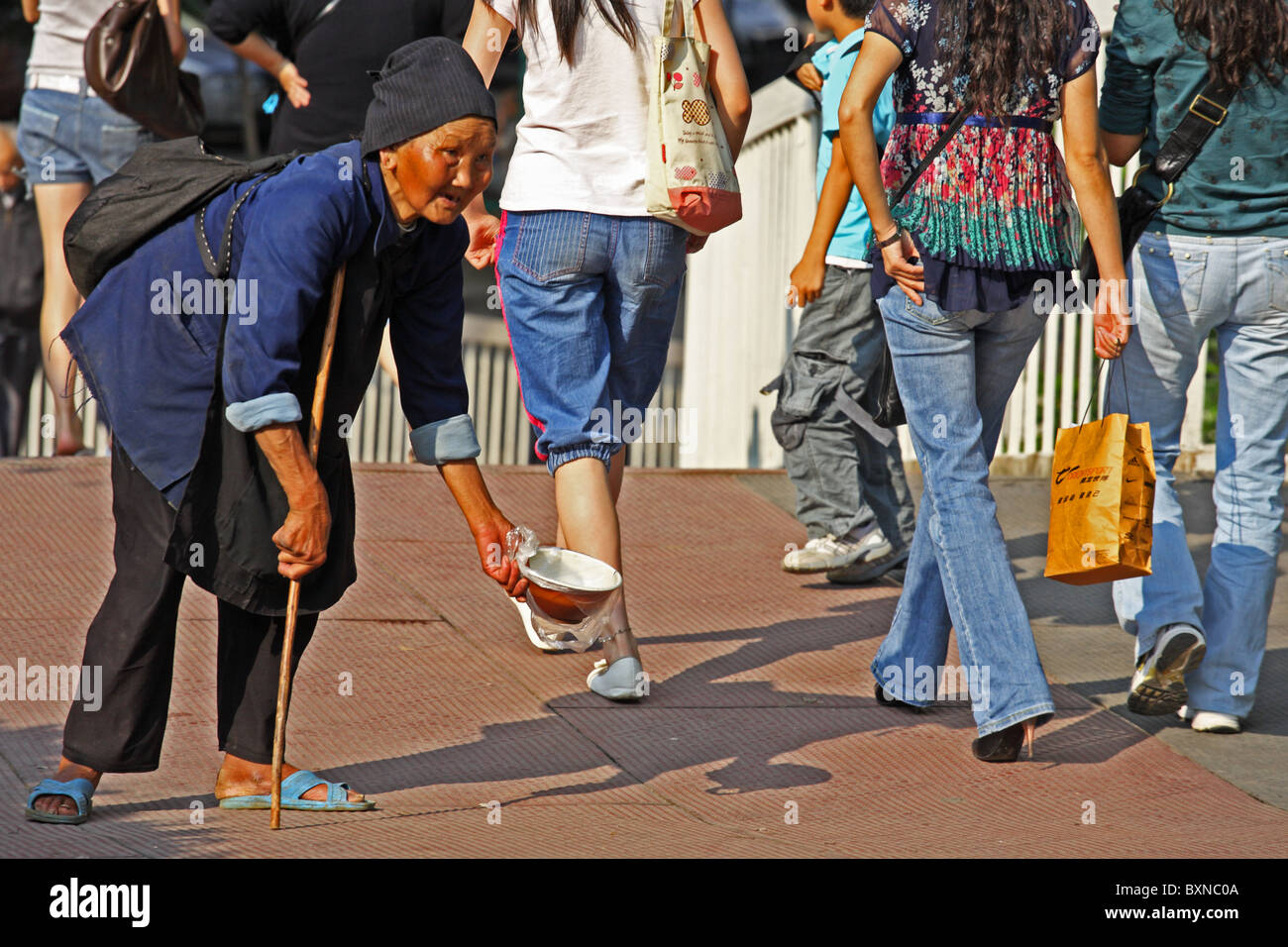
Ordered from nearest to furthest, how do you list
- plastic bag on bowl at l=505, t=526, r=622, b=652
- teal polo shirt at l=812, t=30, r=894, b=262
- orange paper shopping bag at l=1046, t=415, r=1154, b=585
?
plastic bag on bowl at l=505, t=526, r=622, b=652 → orange paper shopping bag at l=1046, t=415, r=1154, b=585 → teal polo shirt at l=812, t=30, r=894, b=262

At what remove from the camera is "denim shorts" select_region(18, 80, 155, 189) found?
6820 millimetres

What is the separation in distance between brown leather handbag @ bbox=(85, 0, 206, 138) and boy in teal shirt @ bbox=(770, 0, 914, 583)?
2593 mm

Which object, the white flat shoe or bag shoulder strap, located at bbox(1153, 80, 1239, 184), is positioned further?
A: the white flat shoe

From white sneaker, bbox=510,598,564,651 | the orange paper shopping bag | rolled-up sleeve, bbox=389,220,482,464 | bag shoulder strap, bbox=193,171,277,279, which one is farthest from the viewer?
white sneaker, bbox=510,598,564,651

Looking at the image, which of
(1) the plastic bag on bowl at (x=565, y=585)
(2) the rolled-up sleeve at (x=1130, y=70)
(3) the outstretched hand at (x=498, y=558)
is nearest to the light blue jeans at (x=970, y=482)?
(2) the rolled-up sleeve at (x=1130, y=70)

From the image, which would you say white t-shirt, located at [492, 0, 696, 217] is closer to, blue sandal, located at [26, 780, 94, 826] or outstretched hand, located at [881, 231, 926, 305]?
outstretched hand, located at [881, 231, 926, 305]

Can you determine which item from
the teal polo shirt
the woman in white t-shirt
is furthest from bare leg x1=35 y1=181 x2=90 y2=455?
the teal polo shirt

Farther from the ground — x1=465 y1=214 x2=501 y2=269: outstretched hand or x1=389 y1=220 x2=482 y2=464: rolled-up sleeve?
x1=465 y1=214 x2=501 y2=269: outstretched hand

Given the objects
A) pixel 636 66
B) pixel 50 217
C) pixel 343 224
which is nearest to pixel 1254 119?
pixel 636 66

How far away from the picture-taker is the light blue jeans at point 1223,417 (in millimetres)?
4484

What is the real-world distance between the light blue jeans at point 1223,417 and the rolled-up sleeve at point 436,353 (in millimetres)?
1943

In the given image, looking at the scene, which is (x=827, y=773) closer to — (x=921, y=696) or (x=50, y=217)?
(x=921, y=696)

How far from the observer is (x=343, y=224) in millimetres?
3447

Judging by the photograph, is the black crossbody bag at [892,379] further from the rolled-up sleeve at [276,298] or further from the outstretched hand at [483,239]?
the rolled-up sleeve at [276,298]
